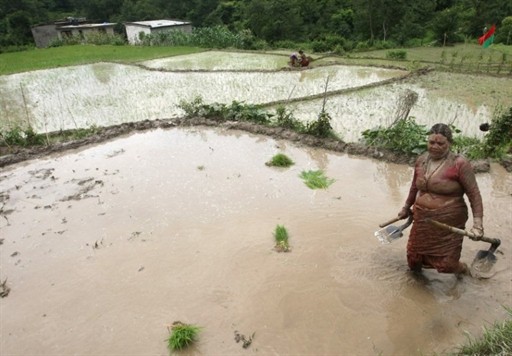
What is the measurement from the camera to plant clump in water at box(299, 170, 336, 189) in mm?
6035

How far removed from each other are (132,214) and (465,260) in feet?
14.8

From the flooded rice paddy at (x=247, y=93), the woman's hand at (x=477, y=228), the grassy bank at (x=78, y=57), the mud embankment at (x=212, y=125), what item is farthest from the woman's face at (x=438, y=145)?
the grassy bank at (x=78, y=57)

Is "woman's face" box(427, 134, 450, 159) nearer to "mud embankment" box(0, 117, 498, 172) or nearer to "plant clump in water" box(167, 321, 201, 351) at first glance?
"plant clump in water" box(167, 321, 201, 351)

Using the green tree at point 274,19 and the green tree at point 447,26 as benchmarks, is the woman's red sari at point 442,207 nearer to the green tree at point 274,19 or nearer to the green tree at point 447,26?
the green tree at point 447,26

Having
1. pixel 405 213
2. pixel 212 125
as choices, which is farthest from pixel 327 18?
Result: pixel 405 213

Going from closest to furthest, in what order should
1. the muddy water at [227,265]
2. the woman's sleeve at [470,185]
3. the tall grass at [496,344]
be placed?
the tall grass at [496,344] < the woman's sleeve at [470,185] < the muddy water at [227,265]

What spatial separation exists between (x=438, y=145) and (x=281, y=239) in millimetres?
2259

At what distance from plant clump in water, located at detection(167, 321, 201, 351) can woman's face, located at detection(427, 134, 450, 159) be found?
2733 millimetres

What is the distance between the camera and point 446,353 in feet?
10.2

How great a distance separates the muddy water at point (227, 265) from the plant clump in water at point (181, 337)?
97 millimetres

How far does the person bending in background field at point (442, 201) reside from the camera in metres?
3.15

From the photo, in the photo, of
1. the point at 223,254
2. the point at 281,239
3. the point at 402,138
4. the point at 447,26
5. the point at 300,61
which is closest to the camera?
the point at 223,254

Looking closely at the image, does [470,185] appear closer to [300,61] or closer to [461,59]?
[300,61]

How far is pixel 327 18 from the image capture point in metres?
30.0
